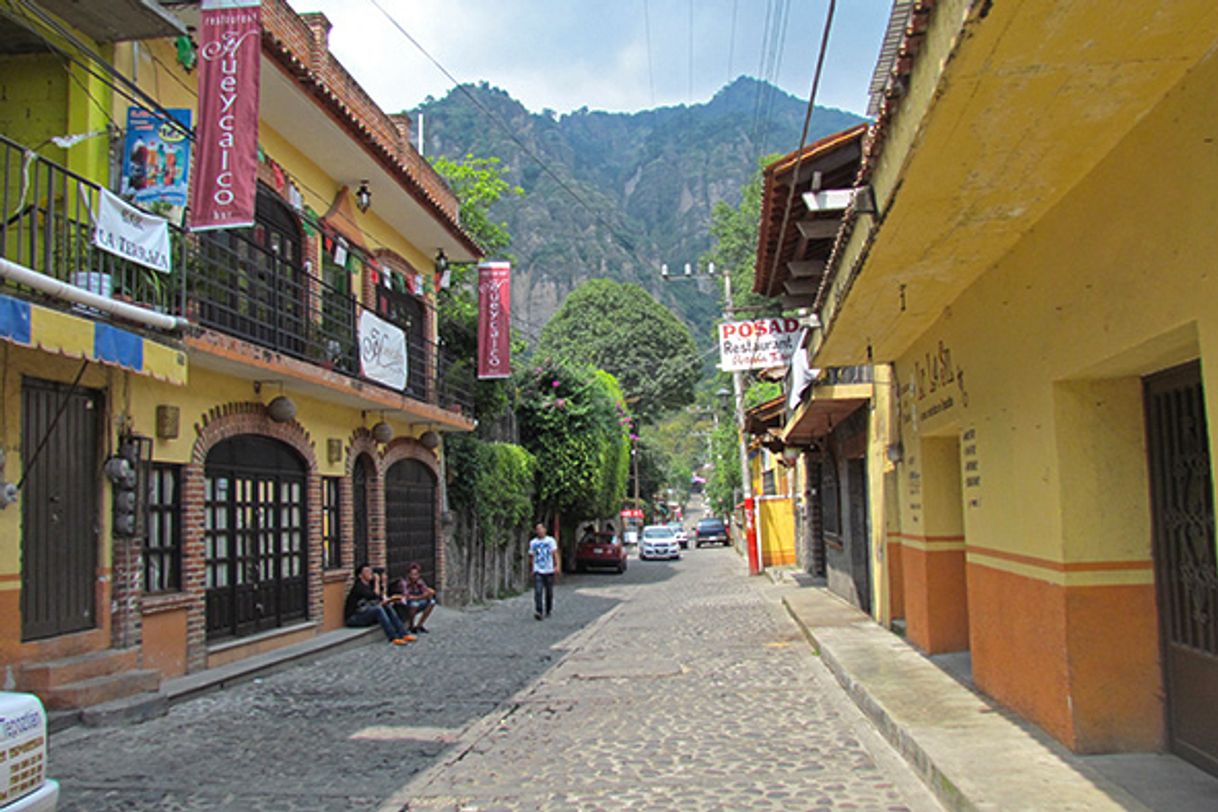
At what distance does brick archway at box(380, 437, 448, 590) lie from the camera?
16.9 metres

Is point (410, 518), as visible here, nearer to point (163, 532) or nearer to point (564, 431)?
point (163, 532)

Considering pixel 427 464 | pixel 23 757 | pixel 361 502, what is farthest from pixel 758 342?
pixel 23 757

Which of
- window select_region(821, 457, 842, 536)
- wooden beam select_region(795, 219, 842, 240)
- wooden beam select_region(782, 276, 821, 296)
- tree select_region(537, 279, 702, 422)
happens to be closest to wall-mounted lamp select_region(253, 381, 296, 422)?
wooden beam select_region(795, 219, 842, 240)

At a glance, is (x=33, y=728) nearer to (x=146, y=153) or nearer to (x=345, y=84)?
(x=146, y=153)

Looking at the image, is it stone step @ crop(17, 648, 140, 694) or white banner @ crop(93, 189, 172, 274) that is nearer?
stone step @ crop(17, 648, 140, 694)

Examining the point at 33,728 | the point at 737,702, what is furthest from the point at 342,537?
the point at 33,728

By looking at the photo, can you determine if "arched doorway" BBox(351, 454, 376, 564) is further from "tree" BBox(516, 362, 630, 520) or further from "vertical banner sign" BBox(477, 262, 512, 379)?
"tree" BBox(516, 362, 630, 520)

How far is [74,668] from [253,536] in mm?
4024

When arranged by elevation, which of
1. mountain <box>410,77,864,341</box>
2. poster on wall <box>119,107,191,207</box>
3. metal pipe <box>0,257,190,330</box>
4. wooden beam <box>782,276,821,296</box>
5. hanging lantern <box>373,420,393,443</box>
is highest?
mountain <box>410,77,864,341</box>

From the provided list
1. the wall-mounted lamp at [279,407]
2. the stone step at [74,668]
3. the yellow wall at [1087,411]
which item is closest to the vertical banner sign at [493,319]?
the wall-mounted lamp at [279,407]

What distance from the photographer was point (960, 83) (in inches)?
158

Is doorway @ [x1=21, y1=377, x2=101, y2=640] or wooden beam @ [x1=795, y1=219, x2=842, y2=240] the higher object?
wooden beam @ [x1=795, y1=219, x2=842, y2=240]

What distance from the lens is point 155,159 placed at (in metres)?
9.78

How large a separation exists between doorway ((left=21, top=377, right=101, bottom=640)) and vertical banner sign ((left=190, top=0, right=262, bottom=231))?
211 cm
